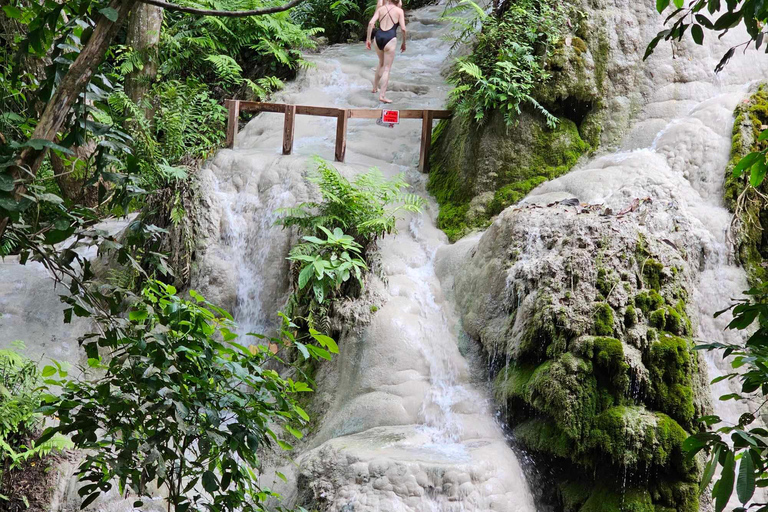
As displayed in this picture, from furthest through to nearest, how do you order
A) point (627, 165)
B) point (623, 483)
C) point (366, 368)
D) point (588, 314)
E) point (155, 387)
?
point (627, 165)
point (366, 368)
point (588, 314)
point (623, 483)
point (155, 387)

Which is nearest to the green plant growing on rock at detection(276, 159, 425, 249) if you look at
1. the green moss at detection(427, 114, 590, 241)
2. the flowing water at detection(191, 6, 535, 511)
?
the flowing water at detection(191, 6, 535, 511)

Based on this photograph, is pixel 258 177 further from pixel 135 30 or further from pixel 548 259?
pixel 548 259

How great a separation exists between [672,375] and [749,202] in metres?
3.06

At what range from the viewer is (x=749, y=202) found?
25.7ft

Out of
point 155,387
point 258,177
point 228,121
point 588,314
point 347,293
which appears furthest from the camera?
point 228,121

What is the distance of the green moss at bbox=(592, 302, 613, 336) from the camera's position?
6023 millimetres

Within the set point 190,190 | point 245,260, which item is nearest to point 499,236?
point 245,260

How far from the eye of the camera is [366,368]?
7.04m

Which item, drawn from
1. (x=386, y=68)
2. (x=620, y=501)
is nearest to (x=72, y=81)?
(x=620, y=501)

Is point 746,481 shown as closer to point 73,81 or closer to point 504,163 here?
point 73,81

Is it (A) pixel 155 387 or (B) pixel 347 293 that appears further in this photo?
(B) pixel 347 293

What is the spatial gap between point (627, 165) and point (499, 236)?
2.25 metres

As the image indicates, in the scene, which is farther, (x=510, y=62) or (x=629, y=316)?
(x=510, y=62)

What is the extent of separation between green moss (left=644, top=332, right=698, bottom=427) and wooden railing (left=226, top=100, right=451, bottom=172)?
185 inches
